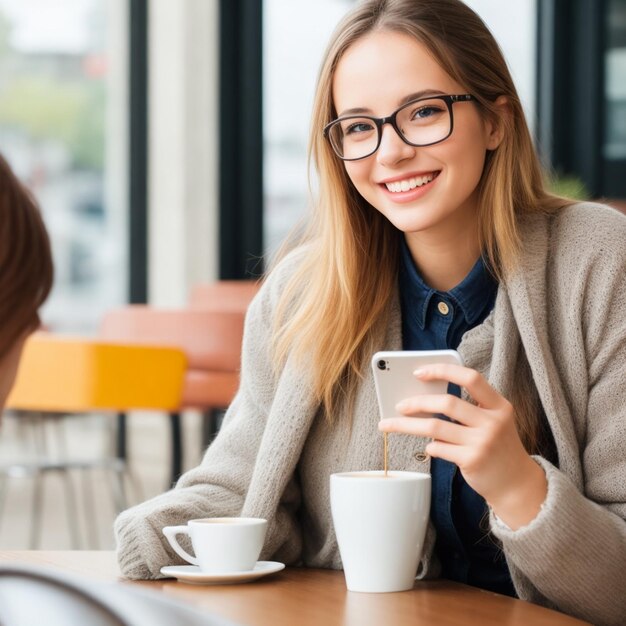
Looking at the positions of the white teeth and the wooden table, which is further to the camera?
the white teeth

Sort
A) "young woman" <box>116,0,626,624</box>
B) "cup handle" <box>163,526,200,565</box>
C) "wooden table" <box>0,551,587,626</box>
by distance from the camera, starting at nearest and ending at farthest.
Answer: "wooden table" <box>0,551,587,626</box>
"cup handle" <box>163,526,200,565</box>
"young woman" <box>116,0,626,624</box>

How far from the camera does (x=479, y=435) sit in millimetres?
1104

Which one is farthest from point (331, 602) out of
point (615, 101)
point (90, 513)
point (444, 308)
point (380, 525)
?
point (615, 101)

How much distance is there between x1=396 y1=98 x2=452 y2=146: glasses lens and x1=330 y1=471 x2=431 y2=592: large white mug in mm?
486

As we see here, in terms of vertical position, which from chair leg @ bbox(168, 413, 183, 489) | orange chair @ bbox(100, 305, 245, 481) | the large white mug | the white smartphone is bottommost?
chair leg @ bbox(168, 413, 183, 489)

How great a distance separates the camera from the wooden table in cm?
99

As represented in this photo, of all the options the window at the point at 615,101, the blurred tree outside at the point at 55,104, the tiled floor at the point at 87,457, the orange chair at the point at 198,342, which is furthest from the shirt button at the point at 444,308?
the window at the point at 615,101

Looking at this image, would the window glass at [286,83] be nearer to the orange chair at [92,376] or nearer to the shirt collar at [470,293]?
the orange chair at [92,376]

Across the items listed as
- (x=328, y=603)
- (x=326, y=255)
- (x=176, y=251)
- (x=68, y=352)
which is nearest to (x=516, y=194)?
(x=326, y=255)

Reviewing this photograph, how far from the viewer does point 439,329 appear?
150 cm

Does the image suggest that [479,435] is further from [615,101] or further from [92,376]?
[615,101]

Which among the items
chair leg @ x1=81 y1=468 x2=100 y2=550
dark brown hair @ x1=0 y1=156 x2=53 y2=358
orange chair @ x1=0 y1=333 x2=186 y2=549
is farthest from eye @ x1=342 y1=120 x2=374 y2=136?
chair leg @ x1=81 y1=468 x2=100 y2=550

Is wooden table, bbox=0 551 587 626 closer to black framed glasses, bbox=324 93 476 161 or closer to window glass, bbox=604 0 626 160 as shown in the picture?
black framed glasses, bbox=324 93 476 161

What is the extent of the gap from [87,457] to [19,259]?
234 inches
